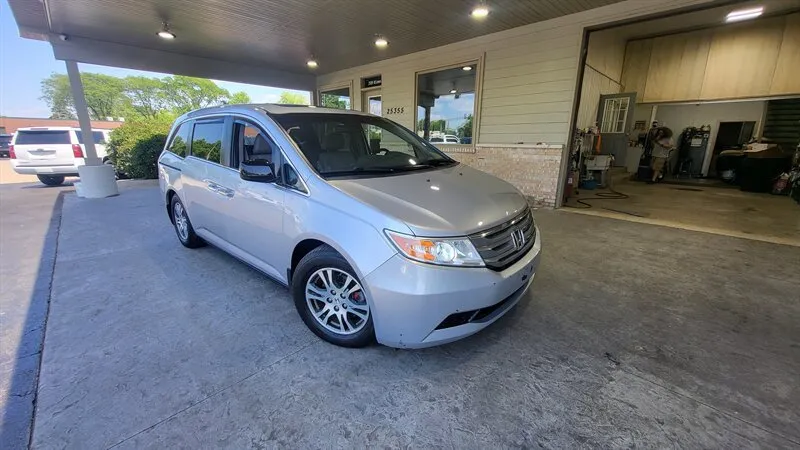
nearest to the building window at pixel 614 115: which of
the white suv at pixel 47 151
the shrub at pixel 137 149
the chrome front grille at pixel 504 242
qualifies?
the chrome front grille at pixel 504 242

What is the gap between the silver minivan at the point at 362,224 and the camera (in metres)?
1.67

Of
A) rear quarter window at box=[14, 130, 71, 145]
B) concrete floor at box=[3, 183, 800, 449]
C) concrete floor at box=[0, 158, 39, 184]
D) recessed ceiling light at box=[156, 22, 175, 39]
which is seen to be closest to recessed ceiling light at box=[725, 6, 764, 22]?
concrete floor at box=[3, 183, 800, 449]

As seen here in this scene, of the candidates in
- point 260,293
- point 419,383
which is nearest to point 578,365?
point 419,383

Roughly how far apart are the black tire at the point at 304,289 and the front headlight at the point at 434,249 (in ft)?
1.16

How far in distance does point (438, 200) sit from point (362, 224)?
1.58ft

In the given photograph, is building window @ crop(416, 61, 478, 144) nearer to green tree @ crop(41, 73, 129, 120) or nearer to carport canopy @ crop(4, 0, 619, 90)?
carport canopy @ crop(4, 0, 619, 90)

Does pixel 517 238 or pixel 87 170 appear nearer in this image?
pixel 517 238

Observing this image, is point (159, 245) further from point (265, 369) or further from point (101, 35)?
point (101, 35)

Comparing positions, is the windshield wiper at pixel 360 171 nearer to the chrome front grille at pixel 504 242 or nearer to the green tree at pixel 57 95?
the chrome front grille at pixel 504 242

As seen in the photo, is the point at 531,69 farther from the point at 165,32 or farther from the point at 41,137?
the point at 41,137

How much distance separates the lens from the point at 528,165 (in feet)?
19.9

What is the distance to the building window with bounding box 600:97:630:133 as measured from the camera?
8.62 metres

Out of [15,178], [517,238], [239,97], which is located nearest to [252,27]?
[517,238]

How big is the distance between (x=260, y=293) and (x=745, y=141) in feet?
45.8
